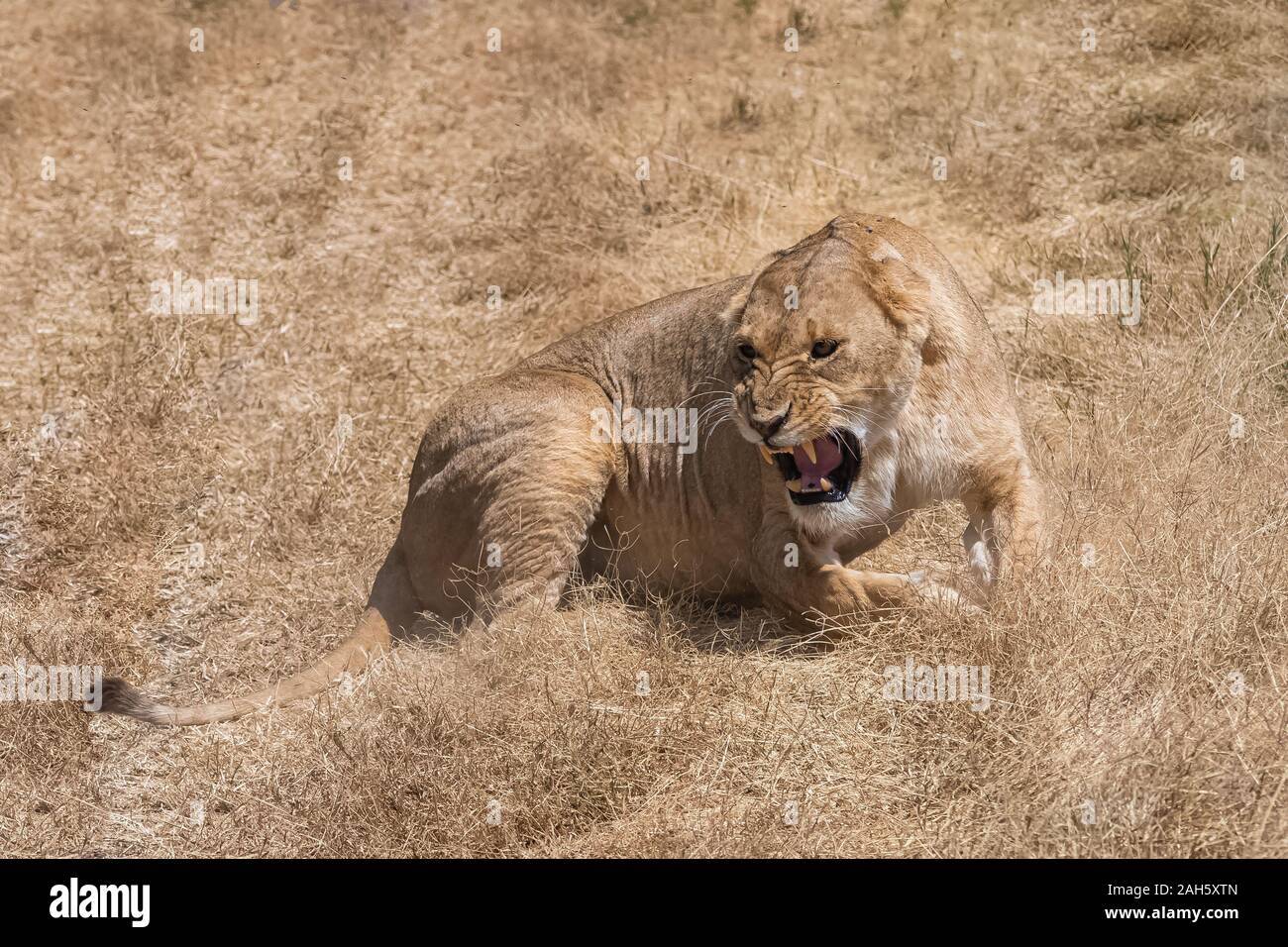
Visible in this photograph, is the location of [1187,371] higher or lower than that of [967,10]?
lower

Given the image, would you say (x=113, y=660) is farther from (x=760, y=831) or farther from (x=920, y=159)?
(x=920, y=159)

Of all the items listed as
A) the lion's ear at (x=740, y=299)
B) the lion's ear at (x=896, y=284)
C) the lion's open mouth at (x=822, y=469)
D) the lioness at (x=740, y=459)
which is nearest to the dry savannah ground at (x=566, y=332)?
the lioness at (x=740, y=459)

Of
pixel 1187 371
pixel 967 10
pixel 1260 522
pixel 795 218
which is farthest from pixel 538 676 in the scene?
pixel 967 10

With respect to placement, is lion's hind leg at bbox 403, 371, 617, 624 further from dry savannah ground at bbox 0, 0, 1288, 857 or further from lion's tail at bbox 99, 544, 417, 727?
dry savannah ground at bbox 0, 0, 1288, 857

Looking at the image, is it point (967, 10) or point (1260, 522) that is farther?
point (967, 10)

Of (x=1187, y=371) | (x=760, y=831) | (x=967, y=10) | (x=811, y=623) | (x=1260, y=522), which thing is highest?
(x=967, y=10)

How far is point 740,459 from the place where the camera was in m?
6.31

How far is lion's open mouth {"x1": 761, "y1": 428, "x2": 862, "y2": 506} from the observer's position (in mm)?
5789

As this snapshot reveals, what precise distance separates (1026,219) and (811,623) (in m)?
4.11

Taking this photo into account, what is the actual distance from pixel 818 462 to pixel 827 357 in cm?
49

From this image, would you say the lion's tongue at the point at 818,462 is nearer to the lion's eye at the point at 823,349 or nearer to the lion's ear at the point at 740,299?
the lion's eye at the point at 823,349

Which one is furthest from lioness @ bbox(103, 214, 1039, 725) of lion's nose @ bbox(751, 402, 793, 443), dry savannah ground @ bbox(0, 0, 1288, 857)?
dry savannah ground @ bbox(0, 0, 1288, 857)

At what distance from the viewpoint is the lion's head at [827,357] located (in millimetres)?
5504

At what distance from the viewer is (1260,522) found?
19.1ft
